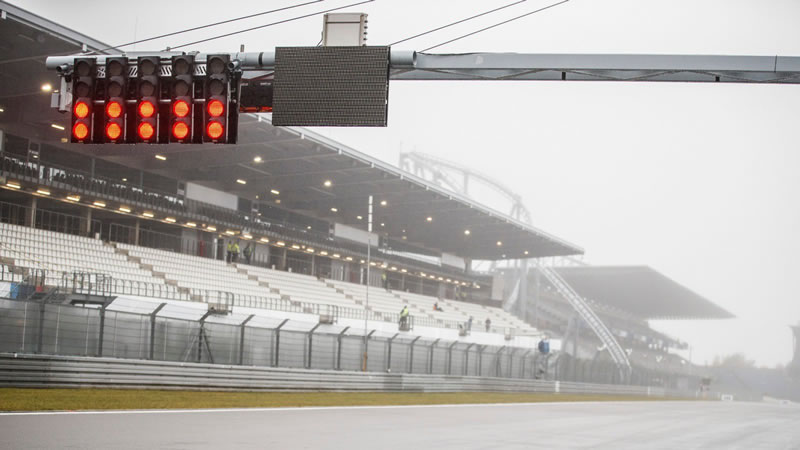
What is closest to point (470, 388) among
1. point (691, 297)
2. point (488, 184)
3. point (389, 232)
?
point (389, 232)

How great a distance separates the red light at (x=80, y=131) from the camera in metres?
10.9

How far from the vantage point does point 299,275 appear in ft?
170

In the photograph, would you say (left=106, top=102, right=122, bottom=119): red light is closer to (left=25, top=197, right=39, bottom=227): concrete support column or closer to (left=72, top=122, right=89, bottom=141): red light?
(left=72, top=122, right=89, bottom=141): red light

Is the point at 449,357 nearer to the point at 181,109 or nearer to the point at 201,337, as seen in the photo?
the point at 201,337

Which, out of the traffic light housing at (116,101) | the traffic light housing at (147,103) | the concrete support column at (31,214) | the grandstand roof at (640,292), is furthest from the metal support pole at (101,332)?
the grandstand roof at (640,292)

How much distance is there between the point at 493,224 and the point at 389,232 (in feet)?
26.6

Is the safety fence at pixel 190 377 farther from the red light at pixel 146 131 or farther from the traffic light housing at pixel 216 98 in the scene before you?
the traffic light housing at pixel 216 98

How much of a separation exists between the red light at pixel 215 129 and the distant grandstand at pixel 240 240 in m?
11.0

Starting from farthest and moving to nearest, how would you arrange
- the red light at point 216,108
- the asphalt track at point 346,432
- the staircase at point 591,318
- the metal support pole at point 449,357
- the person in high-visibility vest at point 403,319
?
1. the staircase at point 591,318
2. the person in high-visibility vest at point 403,319
3. the metal support pole at point 449,357
4. the asphalt track at point 346,432
5. the red light at point 216,108

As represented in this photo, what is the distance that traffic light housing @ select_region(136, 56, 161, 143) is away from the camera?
10719mm

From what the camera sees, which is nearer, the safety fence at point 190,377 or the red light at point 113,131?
the red light at point 113,131

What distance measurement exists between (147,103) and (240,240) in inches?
1564

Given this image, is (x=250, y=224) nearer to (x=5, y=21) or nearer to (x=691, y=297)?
(x=5, y=21)

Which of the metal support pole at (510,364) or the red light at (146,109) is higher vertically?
the red light at (146,109)
